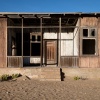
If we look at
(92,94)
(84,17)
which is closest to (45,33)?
(84,17)

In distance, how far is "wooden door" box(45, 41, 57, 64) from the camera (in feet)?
80.5

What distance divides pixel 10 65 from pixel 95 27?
21.3 ft

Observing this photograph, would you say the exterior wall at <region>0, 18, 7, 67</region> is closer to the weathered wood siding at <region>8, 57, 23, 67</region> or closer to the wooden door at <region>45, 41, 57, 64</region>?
the weathered wood siding at <region>8, 57, 23, 67</region>

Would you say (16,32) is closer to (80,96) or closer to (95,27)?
(95,27)

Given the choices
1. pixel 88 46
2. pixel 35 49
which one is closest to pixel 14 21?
pixel 35 49

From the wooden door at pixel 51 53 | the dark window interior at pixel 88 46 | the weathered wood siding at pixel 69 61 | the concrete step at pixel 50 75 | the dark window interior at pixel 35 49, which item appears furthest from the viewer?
the dark window interior at pixel 35 49

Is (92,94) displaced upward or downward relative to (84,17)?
downward

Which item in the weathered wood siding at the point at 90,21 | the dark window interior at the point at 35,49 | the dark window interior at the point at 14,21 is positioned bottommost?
the dark window interior at the point at 35,49

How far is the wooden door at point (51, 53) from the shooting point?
80.5ft

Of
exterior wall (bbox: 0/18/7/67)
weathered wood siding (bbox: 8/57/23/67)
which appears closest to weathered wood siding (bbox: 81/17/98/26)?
weathered wood siding (bbox: 8/57/23/67)

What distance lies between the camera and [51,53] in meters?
24.6

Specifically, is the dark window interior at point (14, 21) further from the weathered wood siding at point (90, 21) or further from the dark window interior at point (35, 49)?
the weathered wood siding at point (90, 21)

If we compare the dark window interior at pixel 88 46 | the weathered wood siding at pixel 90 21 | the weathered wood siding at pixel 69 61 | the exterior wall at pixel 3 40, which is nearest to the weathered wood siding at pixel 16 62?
the exterior wall at pixel 3 40

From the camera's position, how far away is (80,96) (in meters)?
12.5
